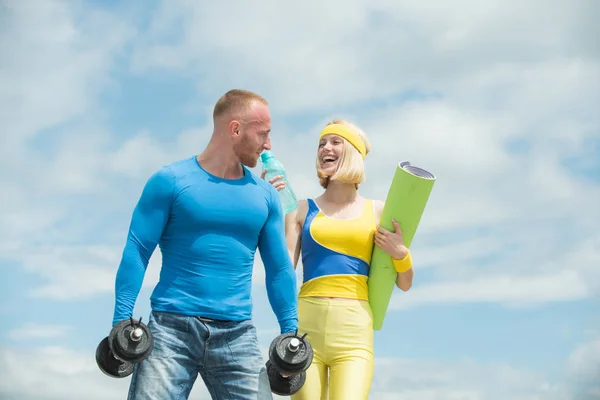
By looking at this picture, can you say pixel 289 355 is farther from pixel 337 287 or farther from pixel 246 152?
pixel 337 287

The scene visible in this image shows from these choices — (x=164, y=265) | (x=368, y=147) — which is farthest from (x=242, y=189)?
(x=368, y=147)

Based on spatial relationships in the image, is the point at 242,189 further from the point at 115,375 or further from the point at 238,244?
the point at 115,375

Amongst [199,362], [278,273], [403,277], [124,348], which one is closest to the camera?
[124,348]

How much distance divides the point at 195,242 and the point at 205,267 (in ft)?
0.61

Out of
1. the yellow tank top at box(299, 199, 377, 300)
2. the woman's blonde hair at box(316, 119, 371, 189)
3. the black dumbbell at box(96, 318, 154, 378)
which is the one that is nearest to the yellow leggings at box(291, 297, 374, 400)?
the yellow tank top at box(299, 199, 377, 300)

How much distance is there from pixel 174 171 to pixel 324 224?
6.97ft

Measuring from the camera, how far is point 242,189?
582cm

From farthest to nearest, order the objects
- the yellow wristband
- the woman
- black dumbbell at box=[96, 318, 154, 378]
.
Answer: the yellow wristband → the woman → black dumbbell at box=[96, 318, 154, 378]

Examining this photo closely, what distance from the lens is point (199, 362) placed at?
18.4 ft

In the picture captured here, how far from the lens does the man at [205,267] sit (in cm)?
549

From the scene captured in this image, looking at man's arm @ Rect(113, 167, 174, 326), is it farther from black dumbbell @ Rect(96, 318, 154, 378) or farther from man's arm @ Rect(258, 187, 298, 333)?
man's arm @ Rect(258, 187, 298, 333)

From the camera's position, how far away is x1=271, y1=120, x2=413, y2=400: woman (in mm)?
7043

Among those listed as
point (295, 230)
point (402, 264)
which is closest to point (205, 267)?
point (295, 230)

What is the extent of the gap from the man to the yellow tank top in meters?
1.47
